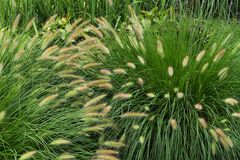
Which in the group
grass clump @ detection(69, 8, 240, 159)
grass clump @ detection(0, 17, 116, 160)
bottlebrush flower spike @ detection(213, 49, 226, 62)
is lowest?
grass clump @ detection(69, 8, 240, 159)

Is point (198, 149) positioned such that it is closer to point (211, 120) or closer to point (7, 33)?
point (211, 120)

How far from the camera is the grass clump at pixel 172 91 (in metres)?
3.36

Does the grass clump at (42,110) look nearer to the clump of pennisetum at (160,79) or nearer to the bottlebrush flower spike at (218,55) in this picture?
the clump of pennisetum at (160,79)

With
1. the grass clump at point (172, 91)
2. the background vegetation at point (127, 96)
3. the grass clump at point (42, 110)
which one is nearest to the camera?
the grass clump at point (42, 110)

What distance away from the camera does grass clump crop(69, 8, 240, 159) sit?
3359 millimetres

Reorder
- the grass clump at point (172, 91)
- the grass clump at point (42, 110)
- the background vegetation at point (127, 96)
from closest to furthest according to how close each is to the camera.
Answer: the grass clump at point (42, 110)
the background vegetation at point (127, 96)
the grass clump at point (172, 91)

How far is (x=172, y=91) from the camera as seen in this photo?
3.60m

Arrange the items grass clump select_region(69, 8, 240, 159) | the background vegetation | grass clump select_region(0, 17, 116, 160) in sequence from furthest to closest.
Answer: grass clump select_region(69, 8, 240, 159) < the background vegetation < grass clump select_region(0, 17, 116, 160)

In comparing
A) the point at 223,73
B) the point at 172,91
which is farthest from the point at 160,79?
the point at 223,73

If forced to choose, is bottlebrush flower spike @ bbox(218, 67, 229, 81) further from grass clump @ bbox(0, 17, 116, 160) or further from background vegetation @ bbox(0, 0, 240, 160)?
grass clump @ bbox(0, 17, 116, 160)

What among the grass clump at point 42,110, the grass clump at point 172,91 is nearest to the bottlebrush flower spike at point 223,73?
the grass clump at point 172,91

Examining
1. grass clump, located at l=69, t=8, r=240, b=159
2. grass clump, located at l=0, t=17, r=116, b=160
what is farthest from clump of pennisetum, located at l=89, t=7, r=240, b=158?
grass clump, located at l=0, t=17, r=116, b=160

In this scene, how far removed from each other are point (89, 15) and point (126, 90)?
1.58m

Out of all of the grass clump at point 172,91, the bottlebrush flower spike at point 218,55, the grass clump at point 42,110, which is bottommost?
the grass clump at point 172,91
